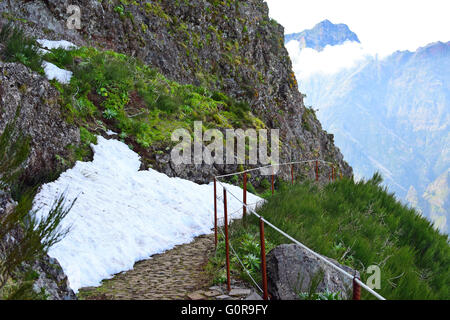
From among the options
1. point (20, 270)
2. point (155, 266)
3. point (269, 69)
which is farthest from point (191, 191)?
point (269, 69)

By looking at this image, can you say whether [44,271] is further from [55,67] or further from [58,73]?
[55,67]

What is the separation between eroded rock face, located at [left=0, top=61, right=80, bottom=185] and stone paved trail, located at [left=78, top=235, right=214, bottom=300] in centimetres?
315

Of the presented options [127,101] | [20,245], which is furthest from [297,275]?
[127,101]

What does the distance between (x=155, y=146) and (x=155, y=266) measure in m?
5.63

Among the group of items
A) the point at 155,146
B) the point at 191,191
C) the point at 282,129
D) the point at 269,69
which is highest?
the point at 269,69

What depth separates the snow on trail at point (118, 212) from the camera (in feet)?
18.7

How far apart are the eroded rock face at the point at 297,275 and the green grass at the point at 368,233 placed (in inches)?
13.7

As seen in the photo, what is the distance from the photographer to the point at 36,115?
753 cm

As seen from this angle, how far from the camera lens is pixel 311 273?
410cm

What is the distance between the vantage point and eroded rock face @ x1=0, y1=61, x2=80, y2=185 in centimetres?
670

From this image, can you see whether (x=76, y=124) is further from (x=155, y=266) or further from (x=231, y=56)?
(x=231, y=56)

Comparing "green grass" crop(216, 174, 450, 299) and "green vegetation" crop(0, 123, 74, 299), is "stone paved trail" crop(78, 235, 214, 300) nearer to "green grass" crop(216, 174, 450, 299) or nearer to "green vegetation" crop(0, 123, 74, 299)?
"green grass" crop(216, 174, 450, 299)

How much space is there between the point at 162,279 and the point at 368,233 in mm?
4445

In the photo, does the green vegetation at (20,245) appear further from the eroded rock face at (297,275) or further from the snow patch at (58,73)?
the snow patch at (58,73)
